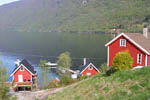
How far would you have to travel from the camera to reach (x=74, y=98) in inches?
540

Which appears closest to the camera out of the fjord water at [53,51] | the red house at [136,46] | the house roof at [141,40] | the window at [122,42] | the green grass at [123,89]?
the green grass at [123,89]

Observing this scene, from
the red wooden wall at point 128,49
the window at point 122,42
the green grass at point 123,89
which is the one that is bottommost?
the green grass at point 123,89

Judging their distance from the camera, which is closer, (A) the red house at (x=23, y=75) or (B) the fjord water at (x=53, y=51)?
(A) the red house at (x=23, y=75)

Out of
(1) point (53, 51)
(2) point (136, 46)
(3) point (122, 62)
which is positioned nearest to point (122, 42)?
(2) point (136, 46)

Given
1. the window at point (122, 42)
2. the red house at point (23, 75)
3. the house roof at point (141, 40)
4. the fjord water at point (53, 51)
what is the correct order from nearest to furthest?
the house roof at point (141, 40), the window at point (122, 42), the red house at point (23, 75), the fjord water at point (53, 51)

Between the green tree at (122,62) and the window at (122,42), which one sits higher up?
the window at (122,42)

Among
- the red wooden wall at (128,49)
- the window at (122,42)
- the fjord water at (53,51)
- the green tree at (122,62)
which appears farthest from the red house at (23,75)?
the green tree at (122,62)

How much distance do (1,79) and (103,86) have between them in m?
10.1

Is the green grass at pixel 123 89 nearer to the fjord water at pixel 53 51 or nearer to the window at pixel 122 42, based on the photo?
the window at pixel 122 42

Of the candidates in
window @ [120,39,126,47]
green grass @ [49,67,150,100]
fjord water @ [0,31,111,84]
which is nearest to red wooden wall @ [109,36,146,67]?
window @ [120,39,126,47]

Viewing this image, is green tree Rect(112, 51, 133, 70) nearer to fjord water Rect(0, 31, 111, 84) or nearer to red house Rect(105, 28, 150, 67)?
red house Rect(105, 28, 150, 67)

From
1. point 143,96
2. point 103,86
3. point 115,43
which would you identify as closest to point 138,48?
point 115,43

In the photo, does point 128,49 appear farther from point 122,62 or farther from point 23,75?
point 23,75

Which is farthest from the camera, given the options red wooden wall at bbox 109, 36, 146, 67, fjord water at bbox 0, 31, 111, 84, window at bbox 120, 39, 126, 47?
fjord water at bbox 0, 31, 111, 84
